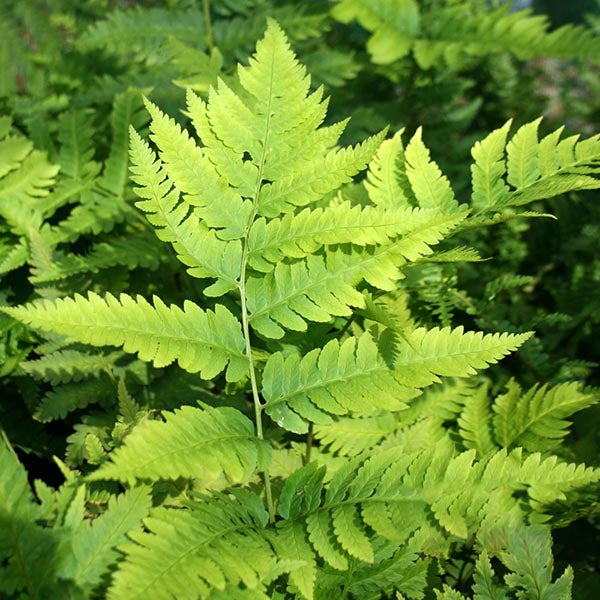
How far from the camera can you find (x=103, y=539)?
4.17 feet

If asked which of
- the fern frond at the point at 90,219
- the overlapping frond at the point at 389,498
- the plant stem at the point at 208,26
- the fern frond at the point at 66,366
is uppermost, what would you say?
the plant stem at the point at 208,26

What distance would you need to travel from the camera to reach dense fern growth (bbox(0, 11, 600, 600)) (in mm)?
1260

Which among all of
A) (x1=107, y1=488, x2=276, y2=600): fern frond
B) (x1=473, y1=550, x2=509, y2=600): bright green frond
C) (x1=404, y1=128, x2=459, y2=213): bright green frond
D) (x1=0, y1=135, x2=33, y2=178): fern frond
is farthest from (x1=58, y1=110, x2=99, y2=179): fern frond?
(x1=473, y1=550, x2=509, y2=600): bright green frond

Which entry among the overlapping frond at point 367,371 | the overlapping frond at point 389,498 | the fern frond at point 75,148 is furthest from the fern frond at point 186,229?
the fern frond at point 75,148

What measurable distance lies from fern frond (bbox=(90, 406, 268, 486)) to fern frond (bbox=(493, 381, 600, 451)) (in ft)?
2.36

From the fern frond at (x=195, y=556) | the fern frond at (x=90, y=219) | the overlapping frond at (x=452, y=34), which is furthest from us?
the overlapping frond at (x=452, y=34)

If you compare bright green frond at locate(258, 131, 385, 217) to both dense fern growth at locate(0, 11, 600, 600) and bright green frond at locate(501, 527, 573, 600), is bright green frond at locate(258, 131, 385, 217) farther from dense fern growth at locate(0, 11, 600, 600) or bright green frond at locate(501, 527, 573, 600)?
bright green frond at locate(501, 527, 573, 600)

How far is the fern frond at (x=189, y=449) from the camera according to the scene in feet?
3.95

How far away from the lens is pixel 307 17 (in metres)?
2.91

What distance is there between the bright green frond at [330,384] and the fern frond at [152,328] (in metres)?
0.09

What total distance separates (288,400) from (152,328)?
322 mm

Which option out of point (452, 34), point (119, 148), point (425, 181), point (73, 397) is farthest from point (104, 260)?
point (452, 34)

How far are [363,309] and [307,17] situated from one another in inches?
73.2

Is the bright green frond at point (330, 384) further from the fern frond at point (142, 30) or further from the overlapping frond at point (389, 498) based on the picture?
the fern frond at point (142, 30)
